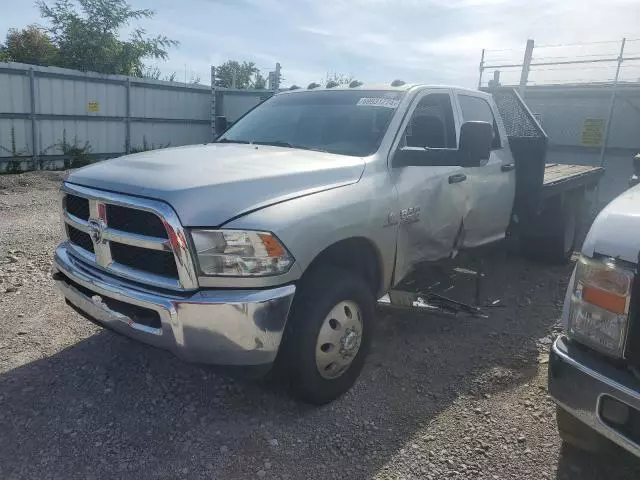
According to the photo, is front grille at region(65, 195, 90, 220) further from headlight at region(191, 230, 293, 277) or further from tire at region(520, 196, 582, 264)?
tire at region(520, 196, 582, 264)

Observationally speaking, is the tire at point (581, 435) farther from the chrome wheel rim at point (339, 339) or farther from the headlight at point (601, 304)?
the chrome wheel rim at point (339, 339)

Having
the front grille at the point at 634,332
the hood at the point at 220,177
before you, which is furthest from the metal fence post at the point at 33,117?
the front grille at the point at 634,332

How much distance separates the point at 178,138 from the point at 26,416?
13.5 meters

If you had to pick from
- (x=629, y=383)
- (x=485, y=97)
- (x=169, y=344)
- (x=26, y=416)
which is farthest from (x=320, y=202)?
(x=485, y=97)

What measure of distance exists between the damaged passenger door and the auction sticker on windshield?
0.45 feet

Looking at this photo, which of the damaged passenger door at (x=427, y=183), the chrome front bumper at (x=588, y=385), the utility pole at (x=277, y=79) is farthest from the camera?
the utility pole at (x=277, y=79)

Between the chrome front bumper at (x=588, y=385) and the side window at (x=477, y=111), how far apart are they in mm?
2671

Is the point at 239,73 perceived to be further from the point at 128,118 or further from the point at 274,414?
the point at 274,414

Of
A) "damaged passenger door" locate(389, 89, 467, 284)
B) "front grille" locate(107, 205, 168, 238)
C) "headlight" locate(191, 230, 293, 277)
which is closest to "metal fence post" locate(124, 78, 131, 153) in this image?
"damaged passenger door" locate(389, 89, 467, 284)

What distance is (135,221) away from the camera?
2652mm

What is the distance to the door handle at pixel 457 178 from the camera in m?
3.88

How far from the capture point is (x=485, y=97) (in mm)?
4859

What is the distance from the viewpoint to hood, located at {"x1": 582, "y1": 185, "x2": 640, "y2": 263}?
77.2 inches

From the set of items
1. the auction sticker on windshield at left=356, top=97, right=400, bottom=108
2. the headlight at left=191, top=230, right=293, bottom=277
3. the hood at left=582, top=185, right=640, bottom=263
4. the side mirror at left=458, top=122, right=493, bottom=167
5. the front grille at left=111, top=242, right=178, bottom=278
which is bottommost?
the front grille at left=111, top=242, right=178, bottom=278
